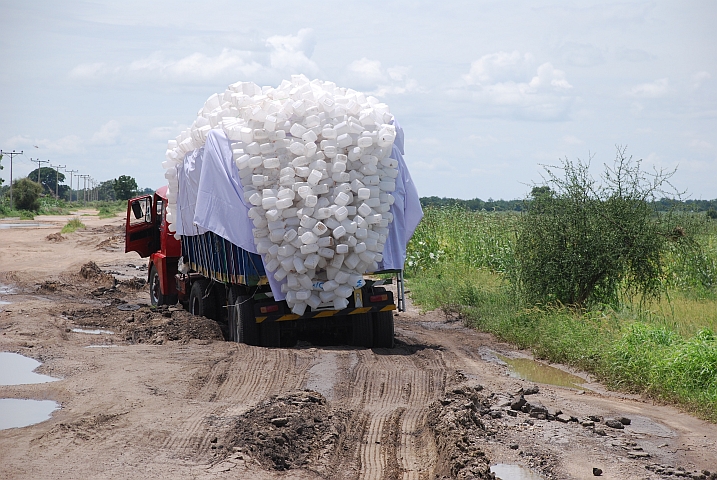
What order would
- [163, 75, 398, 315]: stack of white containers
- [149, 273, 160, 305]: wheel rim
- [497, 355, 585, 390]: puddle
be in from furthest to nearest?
[149, 273, 160, 305]: wheel rim < [497, 355, 585, 390]: puddle < [163, 75, 398, 315]: stack of white containers

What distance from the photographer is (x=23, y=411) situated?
25.6 ft

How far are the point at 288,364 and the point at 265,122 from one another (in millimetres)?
3161

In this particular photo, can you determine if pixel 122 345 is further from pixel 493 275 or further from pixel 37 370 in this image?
pixel 493 275

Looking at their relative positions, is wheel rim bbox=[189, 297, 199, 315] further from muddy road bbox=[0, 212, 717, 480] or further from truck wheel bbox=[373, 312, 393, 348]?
truck wheel bbox=[373, 312, 393, 348]

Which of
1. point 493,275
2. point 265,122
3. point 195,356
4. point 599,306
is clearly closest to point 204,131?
point 265,122

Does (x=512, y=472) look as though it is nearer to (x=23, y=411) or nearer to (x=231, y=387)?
(x=231, y=387)

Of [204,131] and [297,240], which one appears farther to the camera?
[204,131]

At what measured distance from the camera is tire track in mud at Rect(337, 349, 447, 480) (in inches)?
255

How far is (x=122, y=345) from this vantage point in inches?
476

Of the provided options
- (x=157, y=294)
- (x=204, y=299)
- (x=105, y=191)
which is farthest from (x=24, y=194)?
(x=105, y=191)

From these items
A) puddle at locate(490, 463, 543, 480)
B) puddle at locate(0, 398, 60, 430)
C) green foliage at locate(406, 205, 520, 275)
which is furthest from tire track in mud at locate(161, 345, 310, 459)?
green foliage at locate(406, 205, 520, 275)

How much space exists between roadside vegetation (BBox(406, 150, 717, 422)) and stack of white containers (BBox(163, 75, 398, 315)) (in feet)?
11.4

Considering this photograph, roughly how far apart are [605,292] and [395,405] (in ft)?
23.3

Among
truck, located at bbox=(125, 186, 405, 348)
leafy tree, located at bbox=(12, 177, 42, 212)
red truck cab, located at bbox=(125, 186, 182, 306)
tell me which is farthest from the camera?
leafy tree, located at bbox=(12, 177, 42, 212)
